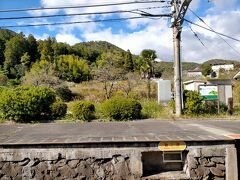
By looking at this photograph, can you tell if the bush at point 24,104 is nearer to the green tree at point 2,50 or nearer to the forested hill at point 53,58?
the forested hill at point 53,58

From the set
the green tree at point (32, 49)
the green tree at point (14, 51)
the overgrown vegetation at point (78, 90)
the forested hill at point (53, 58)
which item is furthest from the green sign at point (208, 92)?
the green tree at point (32, 49)

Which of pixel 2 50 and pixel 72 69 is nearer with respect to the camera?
pixel 72 69

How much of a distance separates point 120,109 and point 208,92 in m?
4.58

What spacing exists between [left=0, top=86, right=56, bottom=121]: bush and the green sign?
23.1 ft

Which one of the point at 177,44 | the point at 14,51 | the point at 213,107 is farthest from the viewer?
the point at 14,51

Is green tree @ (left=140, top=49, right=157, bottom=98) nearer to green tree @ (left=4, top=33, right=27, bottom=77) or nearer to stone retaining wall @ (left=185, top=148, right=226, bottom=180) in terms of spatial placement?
green tree @ (left=4, top=33, right=27, bottom=77)

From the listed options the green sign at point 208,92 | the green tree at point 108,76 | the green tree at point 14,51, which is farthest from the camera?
the green tree at point 14,51

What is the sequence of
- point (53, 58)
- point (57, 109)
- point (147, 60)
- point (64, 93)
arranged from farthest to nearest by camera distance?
point (53, 58) < point (147, 60) < point (64, 93) < point (57, 109)

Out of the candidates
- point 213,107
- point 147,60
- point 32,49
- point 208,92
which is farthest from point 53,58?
point 208,92

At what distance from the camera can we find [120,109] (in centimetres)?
1405

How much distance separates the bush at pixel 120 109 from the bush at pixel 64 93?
12.3 metres

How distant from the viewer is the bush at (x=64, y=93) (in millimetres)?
26069

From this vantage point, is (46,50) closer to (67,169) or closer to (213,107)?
(213,107)

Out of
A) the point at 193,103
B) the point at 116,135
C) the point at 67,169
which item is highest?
the point at 193,103
